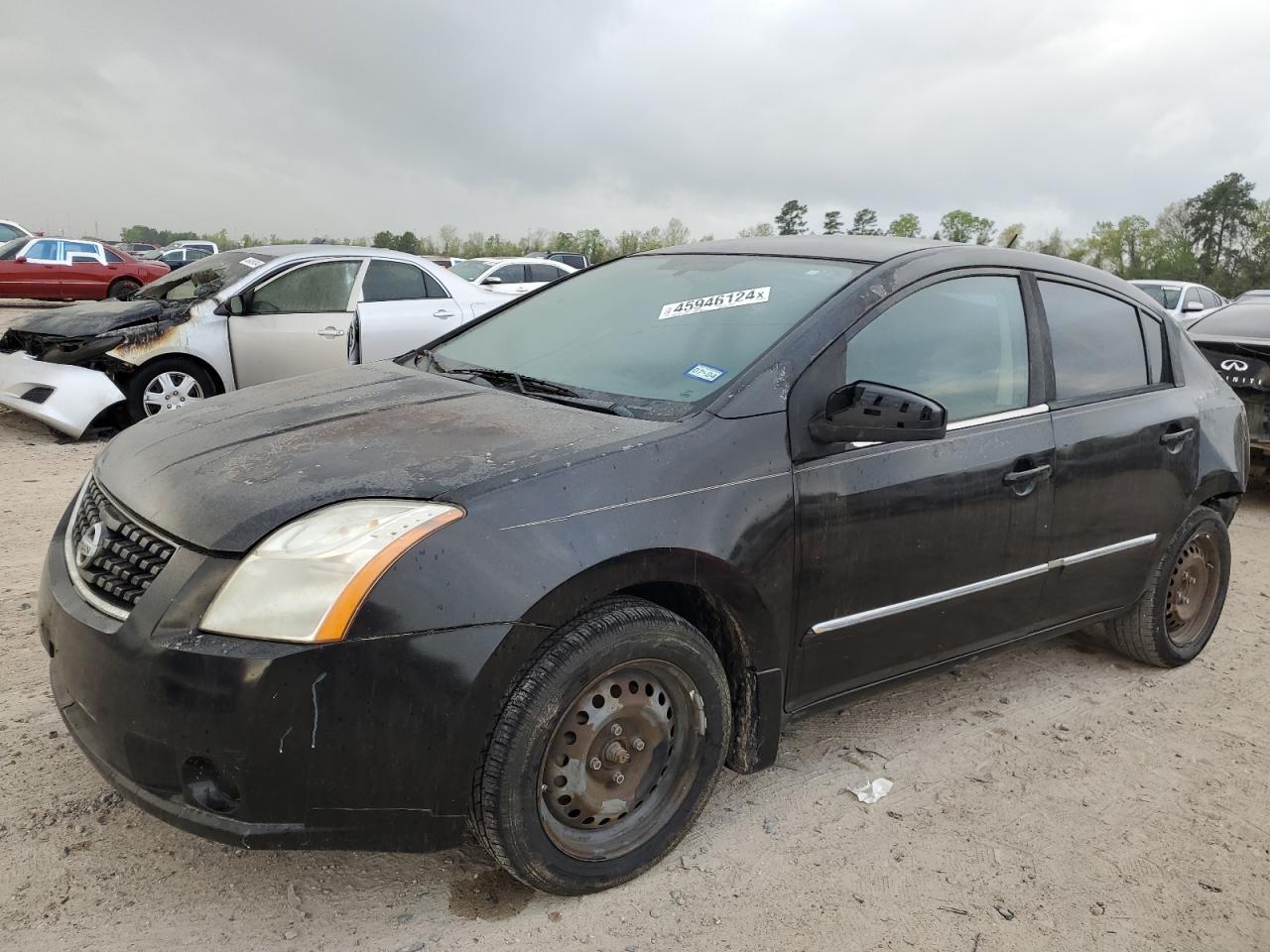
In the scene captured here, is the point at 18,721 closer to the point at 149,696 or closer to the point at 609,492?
the point at 149,696

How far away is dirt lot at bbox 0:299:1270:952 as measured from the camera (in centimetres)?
236

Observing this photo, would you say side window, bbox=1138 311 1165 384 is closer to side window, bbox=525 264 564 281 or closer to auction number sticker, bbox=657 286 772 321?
auction number sticker, bbox=657 286 772 321

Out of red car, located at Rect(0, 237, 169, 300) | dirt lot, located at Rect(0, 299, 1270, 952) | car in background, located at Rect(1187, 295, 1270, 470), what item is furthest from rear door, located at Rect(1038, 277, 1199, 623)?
red car, located at Rect(0, 237, 169, 300)

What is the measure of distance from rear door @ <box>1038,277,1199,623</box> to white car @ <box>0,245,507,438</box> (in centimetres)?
458

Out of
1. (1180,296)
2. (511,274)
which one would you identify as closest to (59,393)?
(511,274)

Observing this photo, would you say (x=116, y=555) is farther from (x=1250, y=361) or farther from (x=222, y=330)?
(x=1250, y=361)

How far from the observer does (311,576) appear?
2062 mm

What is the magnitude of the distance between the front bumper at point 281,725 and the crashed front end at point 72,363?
5.89 m

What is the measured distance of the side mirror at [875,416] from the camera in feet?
8.51

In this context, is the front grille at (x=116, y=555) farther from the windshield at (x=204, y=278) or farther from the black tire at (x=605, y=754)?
the windshield at (x=204, y=278)

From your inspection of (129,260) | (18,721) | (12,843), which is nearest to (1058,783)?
(12,843)

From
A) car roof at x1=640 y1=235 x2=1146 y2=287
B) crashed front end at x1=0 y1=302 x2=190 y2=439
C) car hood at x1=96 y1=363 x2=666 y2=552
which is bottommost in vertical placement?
crashed front end at x1=0 y1=302 x2=190 y2=439

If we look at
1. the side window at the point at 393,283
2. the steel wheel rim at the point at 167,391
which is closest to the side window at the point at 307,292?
the side window at the point at 393,283

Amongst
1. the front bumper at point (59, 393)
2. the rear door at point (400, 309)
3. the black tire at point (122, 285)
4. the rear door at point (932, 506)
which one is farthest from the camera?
the black tire at point (122, 285)
